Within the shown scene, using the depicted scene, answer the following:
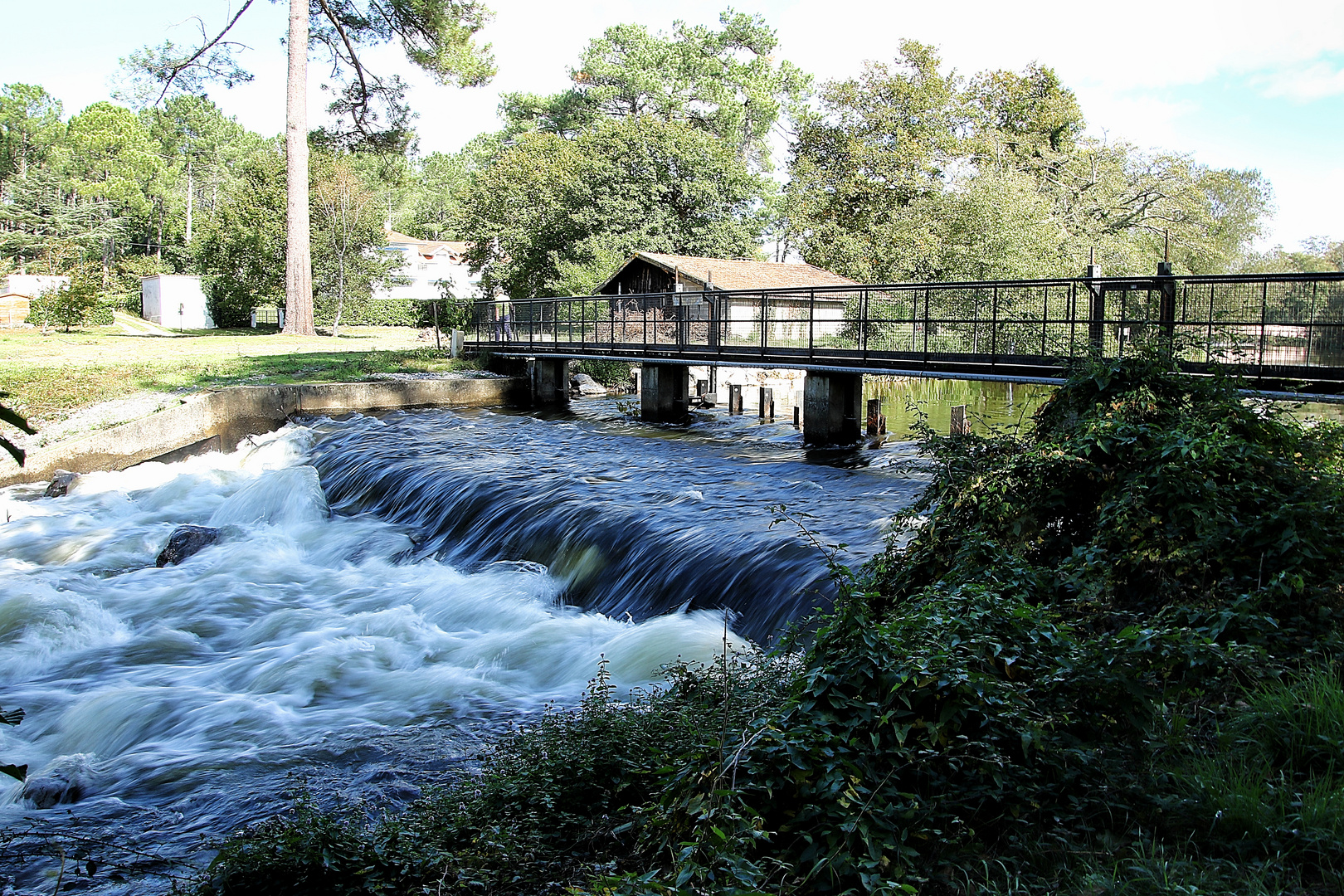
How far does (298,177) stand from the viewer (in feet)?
118

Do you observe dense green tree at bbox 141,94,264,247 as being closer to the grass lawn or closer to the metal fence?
the grass lawn

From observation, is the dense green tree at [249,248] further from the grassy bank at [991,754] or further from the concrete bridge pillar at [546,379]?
the grassy bank at [991,754]

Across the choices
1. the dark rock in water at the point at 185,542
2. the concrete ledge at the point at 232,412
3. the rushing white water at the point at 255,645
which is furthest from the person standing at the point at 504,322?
the dark rock in water at the point at 185,542

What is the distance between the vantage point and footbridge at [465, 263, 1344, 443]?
12.3 m

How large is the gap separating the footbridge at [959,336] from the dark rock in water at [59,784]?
7.80 meters

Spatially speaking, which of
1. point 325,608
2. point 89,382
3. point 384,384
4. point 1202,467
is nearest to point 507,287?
point 384,384

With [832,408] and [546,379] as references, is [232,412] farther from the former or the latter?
[832,408]

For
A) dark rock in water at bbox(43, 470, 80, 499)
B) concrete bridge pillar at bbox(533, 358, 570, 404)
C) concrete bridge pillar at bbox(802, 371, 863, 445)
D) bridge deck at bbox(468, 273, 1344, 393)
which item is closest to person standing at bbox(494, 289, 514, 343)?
bridge deck at bbox(468, 273, 1344, 393)

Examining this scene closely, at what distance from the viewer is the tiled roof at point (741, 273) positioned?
39062 mm

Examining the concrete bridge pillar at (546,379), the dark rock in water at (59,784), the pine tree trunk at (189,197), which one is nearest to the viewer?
the dark rock in water at (59,784)

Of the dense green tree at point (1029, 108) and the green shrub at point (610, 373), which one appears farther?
the dense green tree at point (1029, 108)

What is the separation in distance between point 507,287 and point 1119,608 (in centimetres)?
4787

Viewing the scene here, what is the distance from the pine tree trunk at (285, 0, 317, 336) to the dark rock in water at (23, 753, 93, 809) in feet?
107

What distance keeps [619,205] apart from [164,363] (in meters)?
25.3
